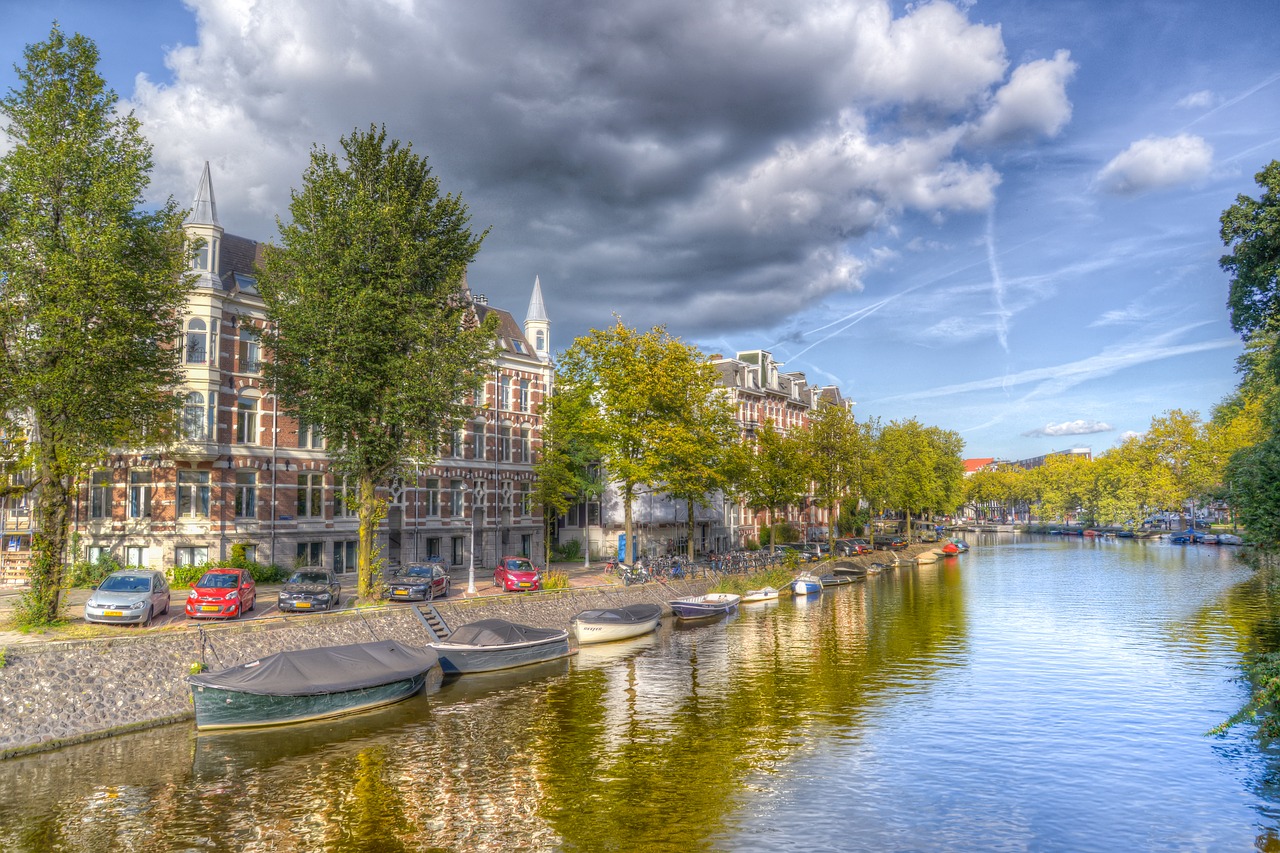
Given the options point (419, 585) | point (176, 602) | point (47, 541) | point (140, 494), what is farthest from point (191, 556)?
point (47, 541)

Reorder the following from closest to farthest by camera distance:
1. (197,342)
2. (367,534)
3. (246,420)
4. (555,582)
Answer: (367,534) → (197,342) → (555,582) → (246,420)

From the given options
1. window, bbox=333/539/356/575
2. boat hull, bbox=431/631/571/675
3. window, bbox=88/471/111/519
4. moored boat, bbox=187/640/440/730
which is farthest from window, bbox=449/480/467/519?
moored boat, bbox=187/640/440/730

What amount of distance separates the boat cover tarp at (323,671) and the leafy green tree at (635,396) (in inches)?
1132

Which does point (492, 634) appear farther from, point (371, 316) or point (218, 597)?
point (371, 316)

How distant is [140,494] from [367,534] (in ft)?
54.7

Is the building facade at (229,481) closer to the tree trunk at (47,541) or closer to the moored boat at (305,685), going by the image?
the moored boat at (305,685)

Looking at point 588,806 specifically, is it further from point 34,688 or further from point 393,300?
point 393,300

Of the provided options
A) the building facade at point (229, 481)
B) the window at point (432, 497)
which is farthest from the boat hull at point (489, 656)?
the window at point (432, 497)

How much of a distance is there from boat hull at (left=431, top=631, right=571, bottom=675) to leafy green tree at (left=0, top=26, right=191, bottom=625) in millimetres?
13976

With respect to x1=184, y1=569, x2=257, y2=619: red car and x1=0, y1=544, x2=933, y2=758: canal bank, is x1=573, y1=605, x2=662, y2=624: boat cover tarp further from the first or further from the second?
x1=184, y1=569, x2=257, y2=619: red car

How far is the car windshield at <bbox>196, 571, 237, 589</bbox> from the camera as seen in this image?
3092cm

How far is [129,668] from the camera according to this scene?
25016mm

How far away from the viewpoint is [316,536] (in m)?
48.6

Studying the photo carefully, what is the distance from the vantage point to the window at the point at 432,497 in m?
56.2
